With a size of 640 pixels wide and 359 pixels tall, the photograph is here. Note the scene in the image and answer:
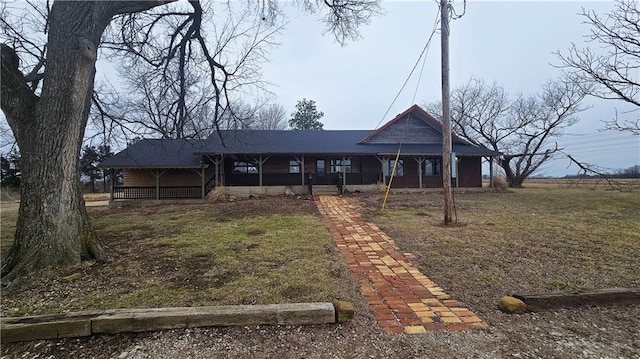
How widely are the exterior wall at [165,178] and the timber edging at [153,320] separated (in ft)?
57.3

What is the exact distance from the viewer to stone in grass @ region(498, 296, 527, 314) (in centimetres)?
320

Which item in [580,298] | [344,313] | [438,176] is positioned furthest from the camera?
[438,176]

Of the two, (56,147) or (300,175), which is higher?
(56,147)

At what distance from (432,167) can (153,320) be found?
68.6ft

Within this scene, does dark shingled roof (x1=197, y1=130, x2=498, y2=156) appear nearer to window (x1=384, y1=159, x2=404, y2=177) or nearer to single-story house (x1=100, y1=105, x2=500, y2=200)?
single-story house (x1=100, y1=105, x2=500, y2=200)

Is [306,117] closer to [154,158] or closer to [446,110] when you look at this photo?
[154,158]

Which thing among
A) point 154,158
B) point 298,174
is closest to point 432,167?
point 298,174

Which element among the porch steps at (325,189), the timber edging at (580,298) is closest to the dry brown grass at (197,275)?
the timber edging at (580,298)

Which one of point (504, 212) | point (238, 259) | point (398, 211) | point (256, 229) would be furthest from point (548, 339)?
point (504, 212)

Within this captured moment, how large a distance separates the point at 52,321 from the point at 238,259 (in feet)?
8.55

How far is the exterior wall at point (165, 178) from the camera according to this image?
19.3 metres

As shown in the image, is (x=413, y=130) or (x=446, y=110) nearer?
(x=446, y=110)

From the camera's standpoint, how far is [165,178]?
19375 mm

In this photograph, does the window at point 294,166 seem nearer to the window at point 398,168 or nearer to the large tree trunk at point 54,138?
the window at point 398,168
